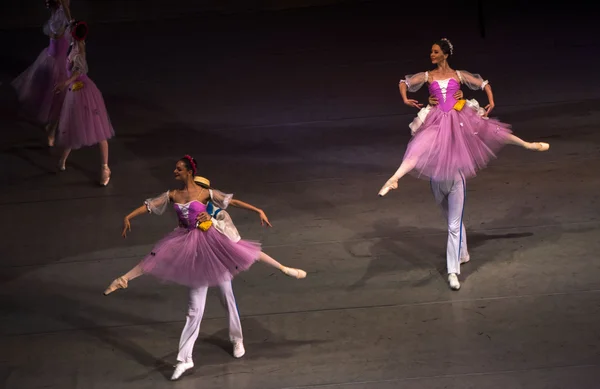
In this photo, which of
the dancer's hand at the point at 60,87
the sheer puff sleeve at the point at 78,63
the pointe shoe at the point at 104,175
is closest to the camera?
the sheer puff sleeve at the point at 78,63

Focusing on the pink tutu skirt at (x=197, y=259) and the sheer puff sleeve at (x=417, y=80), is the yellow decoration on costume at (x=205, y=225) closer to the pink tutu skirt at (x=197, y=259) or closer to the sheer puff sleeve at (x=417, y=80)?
the pink tutu skirt at (x=197, y=259)

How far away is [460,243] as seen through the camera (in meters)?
7.14

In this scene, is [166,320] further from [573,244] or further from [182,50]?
[182,50]

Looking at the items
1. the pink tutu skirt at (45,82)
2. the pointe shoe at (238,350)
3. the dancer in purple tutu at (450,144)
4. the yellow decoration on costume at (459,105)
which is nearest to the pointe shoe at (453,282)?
the dancer in purple tutu at (450,144)

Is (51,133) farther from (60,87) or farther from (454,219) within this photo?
(454,219)

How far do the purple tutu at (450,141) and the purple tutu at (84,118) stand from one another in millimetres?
3068

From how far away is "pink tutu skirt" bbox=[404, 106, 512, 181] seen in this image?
6.92m

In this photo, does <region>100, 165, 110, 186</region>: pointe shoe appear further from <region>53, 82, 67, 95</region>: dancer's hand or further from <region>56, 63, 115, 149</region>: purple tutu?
<region>53, 82, 67, 95</region>: dancer's hand

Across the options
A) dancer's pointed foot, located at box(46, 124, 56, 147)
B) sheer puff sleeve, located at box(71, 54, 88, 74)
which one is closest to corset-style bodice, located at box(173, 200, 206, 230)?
sheer puff sleeve, located at box(71, 54, 88, 74)

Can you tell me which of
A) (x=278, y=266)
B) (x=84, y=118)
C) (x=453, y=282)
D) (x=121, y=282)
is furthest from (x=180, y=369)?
(x=84, y=118)

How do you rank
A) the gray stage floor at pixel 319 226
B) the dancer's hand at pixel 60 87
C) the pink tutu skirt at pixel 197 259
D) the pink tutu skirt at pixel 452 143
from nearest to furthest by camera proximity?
the pink tutu skirt at pixel 197 259, the gray stage floor at pixel 319 226, the pink tutu skirt at pixel 452 143, the dancer's hand at pixel 60 87

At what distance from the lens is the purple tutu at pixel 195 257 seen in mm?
6027

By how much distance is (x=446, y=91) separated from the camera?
23.0 ft

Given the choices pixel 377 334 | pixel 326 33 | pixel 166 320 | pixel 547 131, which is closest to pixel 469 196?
pixel 547 131
